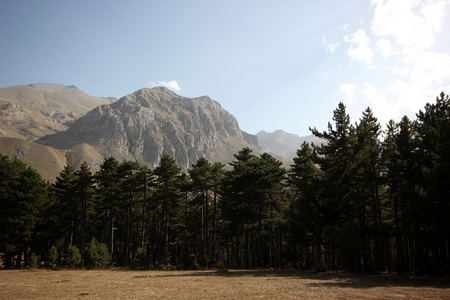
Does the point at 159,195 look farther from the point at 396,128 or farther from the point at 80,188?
the point at 396,128

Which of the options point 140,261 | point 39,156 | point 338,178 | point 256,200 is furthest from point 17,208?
Result: point 39,156

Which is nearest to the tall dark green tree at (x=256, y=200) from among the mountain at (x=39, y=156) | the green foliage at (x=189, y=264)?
the green foliage at (x=189, y=264)

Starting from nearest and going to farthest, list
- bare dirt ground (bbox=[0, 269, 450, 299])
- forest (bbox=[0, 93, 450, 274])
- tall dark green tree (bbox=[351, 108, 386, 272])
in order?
bare dirt ground (bbox=[0, 269, 450, 299])
forest (bbox=[0, 93, 450, 274])
tall dark green tree (bbox=[351, 108, 386, 272])

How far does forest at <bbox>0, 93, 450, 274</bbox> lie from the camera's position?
21297 millimetres

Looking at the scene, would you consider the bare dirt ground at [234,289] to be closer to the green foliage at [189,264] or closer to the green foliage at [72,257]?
the green foliage at [72,257]

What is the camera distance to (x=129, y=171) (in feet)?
128

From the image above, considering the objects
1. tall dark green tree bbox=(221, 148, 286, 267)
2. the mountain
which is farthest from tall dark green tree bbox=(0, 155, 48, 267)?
the mountain

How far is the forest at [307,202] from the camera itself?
21297 mm

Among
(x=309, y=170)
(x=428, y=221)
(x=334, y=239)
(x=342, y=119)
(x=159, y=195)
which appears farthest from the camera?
(x=159, y=195)

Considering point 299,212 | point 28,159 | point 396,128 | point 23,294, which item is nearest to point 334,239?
point 299,212

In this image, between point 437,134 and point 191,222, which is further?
point 191,222

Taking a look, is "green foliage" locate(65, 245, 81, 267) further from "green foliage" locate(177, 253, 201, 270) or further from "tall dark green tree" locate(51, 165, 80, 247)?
"green foliage" locate(177, 253, 201, 270)

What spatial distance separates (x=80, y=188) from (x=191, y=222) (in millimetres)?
19301

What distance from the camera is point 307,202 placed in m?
26.4
